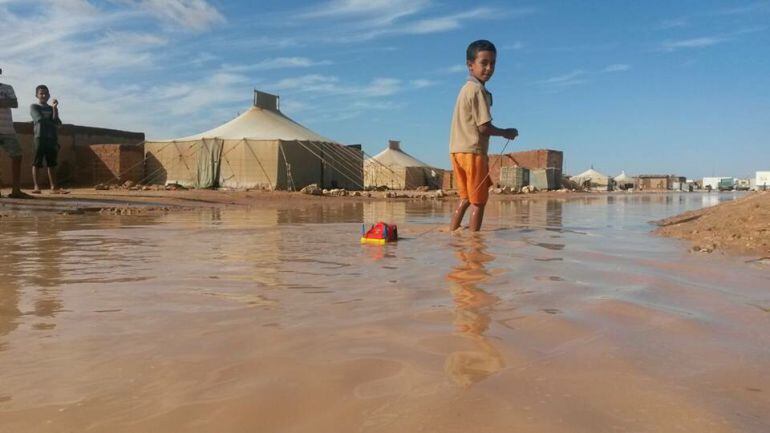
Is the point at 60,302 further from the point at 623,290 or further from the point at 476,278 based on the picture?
the point at 623,290

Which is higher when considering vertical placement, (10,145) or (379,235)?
(10,145)

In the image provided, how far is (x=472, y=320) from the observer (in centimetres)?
180

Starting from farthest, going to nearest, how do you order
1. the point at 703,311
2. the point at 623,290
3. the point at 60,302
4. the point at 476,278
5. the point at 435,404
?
the point at 476,278, the point at 623,290, the point at 60,302, the point at 703,311, the point at 435,404

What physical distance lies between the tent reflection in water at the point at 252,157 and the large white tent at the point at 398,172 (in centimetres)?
871

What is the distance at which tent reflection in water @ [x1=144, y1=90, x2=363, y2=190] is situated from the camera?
20.8 metres

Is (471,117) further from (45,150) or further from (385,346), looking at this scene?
(45,150)

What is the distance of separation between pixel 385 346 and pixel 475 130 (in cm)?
390

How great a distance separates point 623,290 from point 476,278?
24.4 inches

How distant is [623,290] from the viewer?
2.34m

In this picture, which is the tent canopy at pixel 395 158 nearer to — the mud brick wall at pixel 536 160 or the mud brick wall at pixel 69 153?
Answer: the mud brick wall at pixel 536 160

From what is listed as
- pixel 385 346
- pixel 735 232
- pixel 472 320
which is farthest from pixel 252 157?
pixel 385 346

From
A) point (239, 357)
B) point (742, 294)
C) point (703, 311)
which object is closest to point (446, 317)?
point (239, 357)

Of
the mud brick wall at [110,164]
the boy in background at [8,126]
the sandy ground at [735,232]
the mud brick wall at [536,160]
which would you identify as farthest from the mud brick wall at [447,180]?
the sandy ground at [735,232]

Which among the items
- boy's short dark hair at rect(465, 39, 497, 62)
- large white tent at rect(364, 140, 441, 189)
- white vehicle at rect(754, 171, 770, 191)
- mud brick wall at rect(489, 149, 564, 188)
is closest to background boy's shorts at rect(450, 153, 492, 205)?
boy's short dark hair at rect(465, 39, 497, 62)
